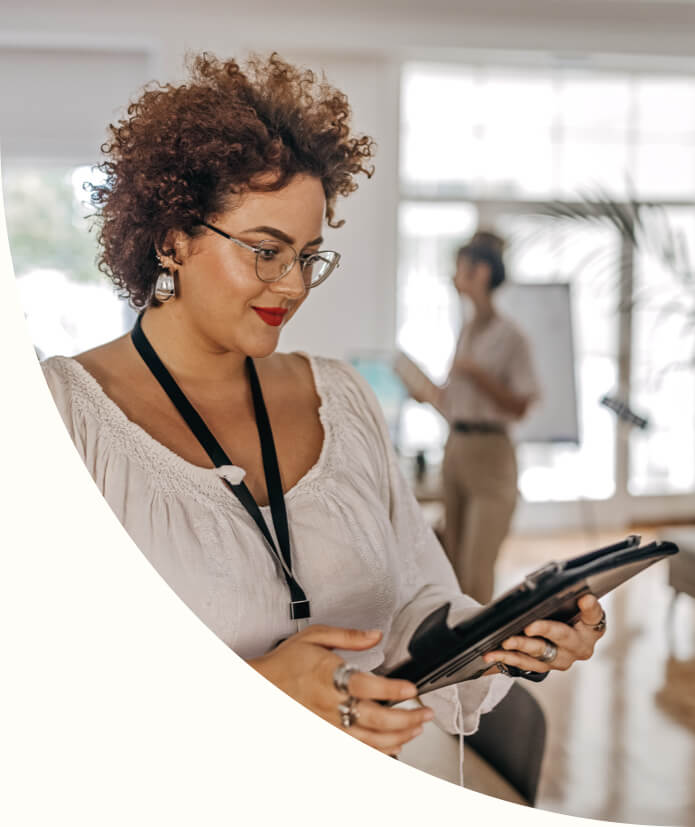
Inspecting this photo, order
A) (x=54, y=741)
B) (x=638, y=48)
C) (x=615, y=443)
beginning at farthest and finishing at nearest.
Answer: (x=615, y=443) < (x=638, y=48) < (x=54, y=741)

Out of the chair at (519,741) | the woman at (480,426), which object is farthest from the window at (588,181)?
the chair at (519,741)

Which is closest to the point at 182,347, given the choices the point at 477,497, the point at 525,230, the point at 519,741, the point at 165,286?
the point at 165,286

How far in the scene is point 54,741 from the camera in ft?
1.12

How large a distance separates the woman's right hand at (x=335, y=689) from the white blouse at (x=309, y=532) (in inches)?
1.9

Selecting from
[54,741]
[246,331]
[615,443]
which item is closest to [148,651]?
[54,741]

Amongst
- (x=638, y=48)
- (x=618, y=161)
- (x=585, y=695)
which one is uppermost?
(x=618, y=161)

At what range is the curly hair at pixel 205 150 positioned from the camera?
422mm

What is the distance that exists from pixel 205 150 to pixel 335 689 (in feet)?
0.90

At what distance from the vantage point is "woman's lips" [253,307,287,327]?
0.44 meters

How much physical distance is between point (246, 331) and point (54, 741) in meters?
0.22

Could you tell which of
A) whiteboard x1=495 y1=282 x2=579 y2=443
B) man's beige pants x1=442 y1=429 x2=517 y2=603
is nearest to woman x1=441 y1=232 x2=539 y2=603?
man's beige pants x1=442 y1=429 x2=517 y2=603

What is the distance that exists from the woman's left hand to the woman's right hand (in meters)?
0.07

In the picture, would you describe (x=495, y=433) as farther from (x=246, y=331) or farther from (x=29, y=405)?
(x=29, y=405)

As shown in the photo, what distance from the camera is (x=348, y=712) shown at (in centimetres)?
40
